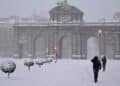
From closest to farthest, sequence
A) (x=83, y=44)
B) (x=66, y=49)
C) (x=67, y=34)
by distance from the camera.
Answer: (x=83, y=44) → (x=67, y=34) → (x=66, y=49)

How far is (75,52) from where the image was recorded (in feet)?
241

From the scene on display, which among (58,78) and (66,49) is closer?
(58,78)

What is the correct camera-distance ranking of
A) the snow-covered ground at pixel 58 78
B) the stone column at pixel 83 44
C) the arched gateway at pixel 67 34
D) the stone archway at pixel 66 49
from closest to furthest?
1. the snow-covered ground at pixel 58 78
2. the arched gateway at pixel 67 34
3. the stone column at pixel 83 44
4. the stone archway at pixel 66 49

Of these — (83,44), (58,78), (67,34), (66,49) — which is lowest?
(66,49)

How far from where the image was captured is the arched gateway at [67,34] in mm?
73062

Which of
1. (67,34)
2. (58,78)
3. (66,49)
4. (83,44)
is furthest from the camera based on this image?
(66,49)

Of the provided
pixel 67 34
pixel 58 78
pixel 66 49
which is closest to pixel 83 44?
pixel 67 34

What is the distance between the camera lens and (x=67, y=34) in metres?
74.9

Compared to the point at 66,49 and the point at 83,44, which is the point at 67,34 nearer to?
the point at 83,44

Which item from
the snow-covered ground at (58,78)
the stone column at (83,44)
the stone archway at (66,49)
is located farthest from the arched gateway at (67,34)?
the snow-covered ground at (58,78)

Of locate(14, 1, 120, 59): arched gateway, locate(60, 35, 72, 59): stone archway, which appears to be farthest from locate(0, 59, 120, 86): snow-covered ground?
locate(60, 35, 72, 59): stone archway

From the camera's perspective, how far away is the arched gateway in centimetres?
7306

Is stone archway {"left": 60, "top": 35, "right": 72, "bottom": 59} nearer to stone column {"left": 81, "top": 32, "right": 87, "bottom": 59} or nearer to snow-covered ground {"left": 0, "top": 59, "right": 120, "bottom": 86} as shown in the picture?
stone column {"left": 81, "top": 32, "right": 87, "bottom": 59}

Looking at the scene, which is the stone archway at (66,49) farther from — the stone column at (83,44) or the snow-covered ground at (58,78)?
the snow-covered ground at (58,78)
